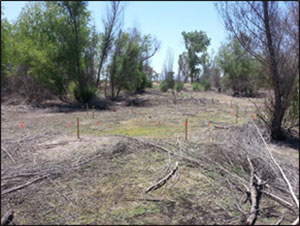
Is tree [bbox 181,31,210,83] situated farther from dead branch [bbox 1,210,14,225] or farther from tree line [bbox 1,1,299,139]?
dead branch [bbox 1,210,14,225]

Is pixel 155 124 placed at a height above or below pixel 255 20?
below

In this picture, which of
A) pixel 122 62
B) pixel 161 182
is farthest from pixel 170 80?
pixel 161 182

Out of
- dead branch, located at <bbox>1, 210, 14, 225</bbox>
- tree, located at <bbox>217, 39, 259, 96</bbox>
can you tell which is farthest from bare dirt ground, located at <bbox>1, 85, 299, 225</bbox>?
tree, located at <bbox>217, 39, 259, 96</bbox>

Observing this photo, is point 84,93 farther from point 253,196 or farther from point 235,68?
point 235,68

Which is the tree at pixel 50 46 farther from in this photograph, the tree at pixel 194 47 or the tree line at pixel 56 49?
the tree at pixel 194 47

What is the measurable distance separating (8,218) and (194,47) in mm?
46579

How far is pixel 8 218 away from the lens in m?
3.86

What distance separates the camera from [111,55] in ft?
73.8

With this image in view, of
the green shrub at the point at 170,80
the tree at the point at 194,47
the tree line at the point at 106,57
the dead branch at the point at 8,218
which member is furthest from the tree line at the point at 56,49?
the tree at the point at 194,47

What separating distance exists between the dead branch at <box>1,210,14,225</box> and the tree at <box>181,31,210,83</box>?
4511cm

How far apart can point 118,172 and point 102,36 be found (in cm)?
1757

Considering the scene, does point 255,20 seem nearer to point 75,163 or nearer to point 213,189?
point 213,189

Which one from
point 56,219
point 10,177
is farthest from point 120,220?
point 10,177

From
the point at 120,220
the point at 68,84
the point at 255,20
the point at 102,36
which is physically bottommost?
the point at 120,220
